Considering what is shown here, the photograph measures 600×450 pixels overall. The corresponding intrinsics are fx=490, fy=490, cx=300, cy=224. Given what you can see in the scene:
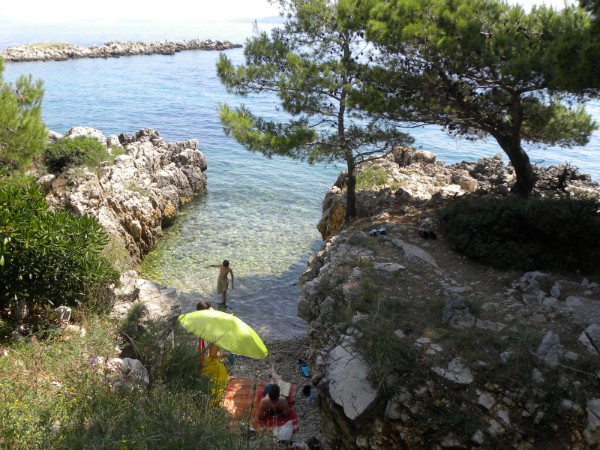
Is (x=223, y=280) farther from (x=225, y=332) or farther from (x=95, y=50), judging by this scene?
(x=95, y=50)

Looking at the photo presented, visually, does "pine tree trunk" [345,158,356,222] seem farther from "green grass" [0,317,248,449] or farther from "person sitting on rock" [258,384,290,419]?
"green grass" [0,317,248,449]

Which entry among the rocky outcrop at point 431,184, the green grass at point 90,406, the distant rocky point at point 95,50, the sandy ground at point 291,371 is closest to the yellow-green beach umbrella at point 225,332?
the green grass at point 90,406

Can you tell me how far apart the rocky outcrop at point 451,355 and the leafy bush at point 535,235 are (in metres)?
0.47

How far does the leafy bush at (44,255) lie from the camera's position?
28.5 ft

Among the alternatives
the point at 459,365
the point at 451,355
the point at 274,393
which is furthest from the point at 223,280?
the point at 459,365

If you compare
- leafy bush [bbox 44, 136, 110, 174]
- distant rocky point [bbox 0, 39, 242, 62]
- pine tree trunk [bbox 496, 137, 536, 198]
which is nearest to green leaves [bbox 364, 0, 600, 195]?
pine tree trunk [bbox 496, 137, 536, 198]

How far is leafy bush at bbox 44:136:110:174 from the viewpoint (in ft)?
59.3

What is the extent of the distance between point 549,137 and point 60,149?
54.4 feet

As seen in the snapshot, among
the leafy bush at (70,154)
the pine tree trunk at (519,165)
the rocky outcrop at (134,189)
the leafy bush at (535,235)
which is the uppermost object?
the pine tree trunk at (519,165)

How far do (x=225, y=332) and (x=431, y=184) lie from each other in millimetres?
11300

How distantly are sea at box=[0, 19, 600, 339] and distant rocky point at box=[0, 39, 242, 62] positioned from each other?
1058 cm

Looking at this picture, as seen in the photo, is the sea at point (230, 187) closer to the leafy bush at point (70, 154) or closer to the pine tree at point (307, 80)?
the pine tree at point (307, 80)

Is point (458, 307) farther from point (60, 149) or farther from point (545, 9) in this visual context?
point (60, 149)

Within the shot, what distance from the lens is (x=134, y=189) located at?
18734 millimetres
